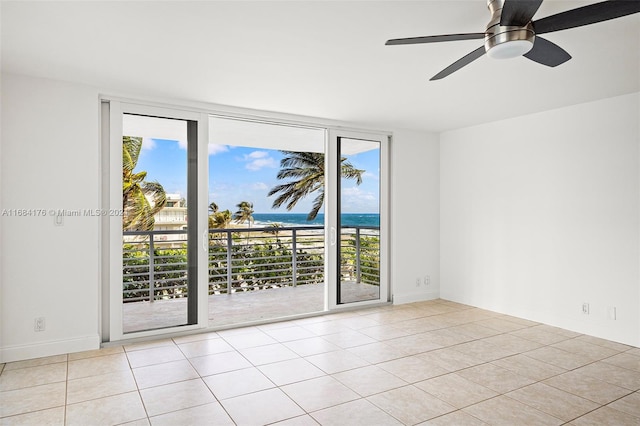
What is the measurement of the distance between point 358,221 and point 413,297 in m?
1.37

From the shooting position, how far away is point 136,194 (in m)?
4.02

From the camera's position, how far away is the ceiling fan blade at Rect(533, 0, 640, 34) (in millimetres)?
1792

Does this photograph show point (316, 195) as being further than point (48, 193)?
A: Yes

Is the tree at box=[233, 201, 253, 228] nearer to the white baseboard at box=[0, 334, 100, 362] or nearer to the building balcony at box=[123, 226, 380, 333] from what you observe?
the building balcony at box=[123, 226, 380, 333]

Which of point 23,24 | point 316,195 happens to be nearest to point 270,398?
point 23,24

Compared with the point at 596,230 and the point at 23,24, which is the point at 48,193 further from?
the point at 596,230

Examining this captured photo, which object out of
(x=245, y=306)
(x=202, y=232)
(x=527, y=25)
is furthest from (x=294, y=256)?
(x=527, y=25)

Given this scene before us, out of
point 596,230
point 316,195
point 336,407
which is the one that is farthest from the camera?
point 316,195

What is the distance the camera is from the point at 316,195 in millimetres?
11055

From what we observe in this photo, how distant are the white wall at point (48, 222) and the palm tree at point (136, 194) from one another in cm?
29

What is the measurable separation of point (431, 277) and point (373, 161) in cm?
193

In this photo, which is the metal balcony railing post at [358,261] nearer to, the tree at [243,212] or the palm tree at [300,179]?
the palm tree at [300,179]

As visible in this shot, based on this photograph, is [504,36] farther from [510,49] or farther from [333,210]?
[333,210]

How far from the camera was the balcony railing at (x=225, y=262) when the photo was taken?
405 cm
